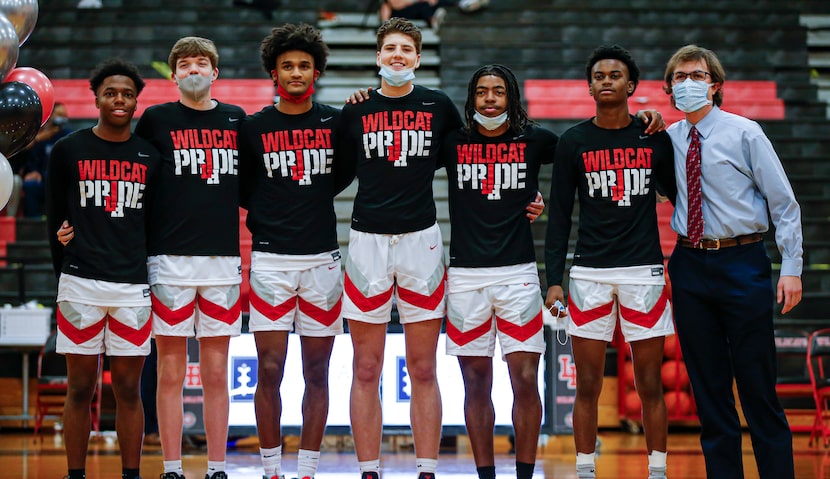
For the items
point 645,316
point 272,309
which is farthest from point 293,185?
point 645,316

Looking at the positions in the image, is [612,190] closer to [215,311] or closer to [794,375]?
[215,311]

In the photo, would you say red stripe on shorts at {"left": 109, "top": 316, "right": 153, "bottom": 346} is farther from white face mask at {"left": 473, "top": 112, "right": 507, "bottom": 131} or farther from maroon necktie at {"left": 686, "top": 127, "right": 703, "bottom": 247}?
maroon necktie at {"left": 686, "top": 127, "right": 703, "bottom": 247}

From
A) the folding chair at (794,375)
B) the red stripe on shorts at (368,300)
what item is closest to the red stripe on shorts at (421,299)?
the red stripe on shorts at (368,300)

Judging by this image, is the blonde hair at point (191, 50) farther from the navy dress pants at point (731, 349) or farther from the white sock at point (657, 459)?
the white sock at point (657, 459)

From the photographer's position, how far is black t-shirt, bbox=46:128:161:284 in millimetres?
4434

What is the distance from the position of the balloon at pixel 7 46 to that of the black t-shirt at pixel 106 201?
385 mm

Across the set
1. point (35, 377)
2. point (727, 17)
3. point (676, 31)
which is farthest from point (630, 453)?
point (727, 17)

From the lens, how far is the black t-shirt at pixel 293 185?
14.5 ft

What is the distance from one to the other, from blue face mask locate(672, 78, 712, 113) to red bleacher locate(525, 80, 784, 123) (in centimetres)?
597

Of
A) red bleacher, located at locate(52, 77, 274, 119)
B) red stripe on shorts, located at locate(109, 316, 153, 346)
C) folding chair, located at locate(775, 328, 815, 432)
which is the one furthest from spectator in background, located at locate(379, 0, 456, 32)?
red stripe on shorts, located at locate(109, 316, 153, 346)

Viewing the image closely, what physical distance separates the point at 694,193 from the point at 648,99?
636cm

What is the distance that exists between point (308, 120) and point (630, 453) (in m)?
3.40

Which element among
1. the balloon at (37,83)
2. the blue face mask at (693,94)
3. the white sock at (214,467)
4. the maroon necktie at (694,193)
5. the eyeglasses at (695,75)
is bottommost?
the white sock at (214,467)

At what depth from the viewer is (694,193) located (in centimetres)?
420
